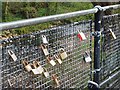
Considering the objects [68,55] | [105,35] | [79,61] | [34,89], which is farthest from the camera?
[105,35]

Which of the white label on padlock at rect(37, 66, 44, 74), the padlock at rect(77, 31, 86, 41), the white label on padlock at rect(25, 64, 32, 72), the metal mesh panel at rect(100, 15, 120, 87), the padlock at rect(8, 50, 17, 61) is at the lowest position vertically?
the metal mesh panel at rect(100, 15, 120, 87)

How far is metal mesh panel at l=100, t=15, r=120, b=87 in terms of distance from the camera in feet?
11.2

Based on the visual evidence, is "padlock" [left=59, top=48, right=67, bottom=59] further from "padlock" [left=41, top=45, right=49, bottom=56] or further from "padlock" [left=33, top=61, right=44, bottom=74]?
"padlock" [left=33, top=61, right=44, bottom=74]

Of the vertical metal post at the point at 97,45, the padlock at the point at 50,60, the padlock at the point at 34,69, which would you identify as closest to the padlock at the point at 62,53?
the padlock at the point at 50,60

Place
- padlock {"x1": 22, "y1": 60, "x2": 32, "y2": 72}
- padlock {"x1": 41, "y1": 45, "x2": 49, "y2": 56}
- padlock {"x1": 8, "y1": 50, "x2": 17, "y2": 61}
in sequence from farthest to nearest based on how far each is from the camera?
padlock {"x1": 41, "y1": 45, "x2": 49, "y2": 56} → padlock {"x1": 22, "y1": 60, "x2": 32, "y2": 72} → padlock {"x1": 8, "y1": 50, "x2": 17, "y2": 61}

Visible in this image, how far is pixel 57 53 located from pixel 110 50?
3.64 ft

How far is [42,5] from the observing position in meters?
8.51

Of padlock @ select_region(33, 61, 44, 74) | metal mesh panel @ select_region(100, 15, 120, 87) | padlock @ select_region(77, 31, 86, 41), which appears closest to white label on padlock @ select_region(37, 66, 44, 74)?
padlock @ select_region(33, 61, 44, 74)

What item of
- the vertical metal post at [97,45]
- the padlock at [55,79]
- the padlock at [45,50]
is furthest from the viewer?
the vertical metal post at [97,45]

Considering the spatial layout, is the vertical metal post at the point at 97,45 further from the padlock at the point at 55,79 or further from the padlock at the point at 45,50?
the padlock at the point at 45,50

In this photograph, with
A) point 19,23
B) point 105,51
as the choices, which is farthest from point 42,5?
point 19,23

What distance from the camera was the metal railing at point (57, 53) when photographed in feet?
7.34

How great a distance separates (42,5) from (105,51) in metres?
5.23

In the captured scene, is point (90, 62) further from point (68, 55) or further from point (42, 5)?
point (42, 5)
